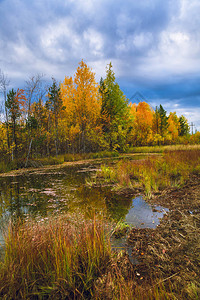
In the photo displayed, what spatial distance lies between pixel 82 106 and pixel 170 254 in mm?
21014

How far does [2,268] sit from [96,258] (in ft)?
3.59

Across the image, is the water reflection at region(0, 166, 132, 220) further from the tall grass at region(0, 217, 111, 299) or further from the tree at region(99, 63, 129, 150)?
the tree at region(99, 63, 129, 150)

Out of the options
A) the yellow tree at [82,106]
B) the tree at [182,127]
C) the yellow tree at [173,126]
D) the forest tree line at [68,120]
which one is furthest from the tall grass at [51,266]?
the tree at [182,127]

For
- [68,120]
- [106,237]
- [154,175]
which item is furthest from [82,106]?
[106,237]

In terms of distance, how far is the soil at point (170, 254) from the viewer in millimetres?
1964

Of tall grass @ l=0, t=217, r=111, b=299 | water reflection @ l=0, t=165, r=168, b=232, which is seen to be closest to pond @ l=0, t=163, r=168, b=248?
water reflection @ l=0, t=165, r=168, b=232

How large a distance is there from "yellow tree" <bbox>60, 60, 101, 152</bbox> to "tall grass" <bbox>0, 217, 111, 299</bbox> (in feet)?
65.3

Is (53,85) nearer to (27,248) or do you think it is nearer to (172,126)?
(27,248)

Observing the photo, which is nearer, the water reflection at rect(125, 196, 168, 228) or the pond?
the water reflection at rect(125, 196, 168, 228)

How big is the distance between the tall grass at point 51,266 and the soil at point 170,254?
642 millimetres

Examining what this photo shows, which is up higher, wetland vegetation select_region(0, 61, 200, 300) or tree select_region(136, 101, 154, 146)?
tree select_region(136, 101, 154, 146)

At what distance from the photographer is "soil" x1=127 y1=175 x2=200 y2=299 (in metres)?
1.96

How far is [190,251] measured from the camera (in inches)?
103

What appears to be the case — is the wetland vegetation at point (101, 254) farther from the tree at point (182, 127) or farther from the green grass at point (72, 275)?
the tree at point (182, 127)
